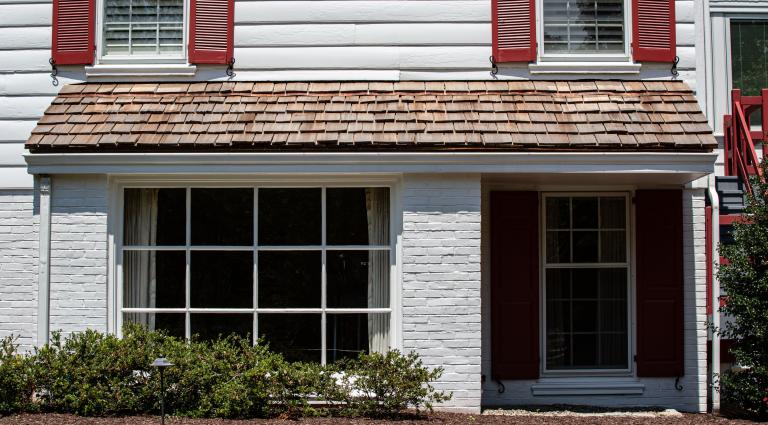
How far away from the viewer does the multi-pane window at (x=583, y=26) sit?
9508 millimetres

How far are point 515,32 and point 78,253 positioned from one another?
5.20 m

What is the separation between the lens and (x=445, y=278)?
835 cm

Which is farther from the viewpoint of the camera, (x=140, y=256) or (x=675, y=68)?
(x=675, y=68)

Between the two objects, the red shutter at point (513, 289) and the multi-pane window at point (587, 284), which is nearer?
the red shutter at point (513, 289)

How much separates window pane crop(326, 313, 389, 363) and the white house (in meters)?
0.02

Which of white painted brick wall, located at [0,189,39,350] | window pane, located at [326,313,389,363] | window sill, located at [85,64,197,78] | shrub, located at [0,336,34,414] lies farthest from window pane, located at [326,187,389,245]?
white painted brick wall, located at [0,189,39,350]

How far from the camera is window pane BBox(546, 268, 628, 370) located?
30.6ft

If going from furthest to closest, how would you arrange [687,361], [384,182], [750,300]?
[687,361] → [384,182] → [750,300]

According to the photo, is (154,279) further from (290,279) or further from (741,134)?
(741,134)

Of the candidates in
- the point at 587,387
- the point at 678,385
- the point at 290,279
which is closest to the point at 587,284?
the point at 587,387

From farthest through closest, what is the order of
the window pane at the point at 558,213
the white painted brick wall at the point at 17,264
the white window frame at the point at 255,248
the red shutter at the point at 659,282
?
the window pane at the point at 558,213, the white painted brick wall at the point at 17,264, the red shutter at the point at 659,282, the white window frame at the point at 255,248

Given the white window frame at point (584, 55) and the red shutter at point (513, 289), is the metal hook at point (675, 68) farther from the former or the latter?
the red shutter at point (513, 289)

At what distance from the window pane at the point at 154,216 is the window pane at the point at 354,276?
5.35 feet

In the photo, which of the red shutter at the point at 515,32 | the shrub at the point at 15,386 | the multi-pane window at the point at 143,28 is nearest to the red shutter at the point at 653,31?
the red shutter at the point at 515,32
